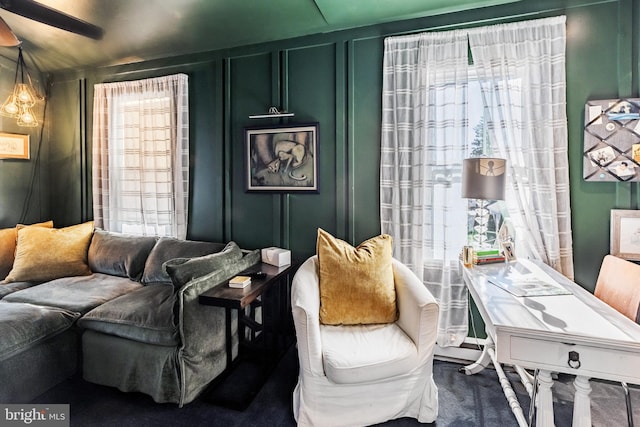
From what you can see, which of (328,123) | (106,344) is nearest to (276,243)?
(328,123)

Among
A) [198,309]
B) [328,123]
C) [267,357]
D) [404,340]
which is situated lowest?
[267,357]

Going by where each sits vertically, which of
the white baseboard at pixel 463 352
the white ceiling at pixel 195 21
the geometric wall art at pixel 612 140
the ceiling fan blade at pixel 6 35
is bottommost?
the white baseboard at pixel 463 352

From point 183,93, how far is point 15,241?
1976 mm

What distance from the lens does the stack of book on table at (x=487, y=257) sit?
2.02m

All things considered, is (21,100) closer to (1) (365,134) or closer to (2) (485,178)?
(1) (365,134)

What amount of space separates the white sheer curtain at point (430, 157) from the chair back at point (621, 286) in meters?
0.78

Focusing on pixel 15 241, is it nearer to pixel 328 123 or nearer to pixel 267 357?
pixel 267 357

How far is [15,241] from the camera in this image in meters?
2.75

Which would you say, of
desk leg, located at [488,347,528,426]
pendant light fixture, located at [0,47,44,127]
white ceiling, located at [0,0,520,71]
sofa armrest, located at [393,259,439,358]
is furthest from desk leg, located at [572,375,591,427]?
pendant light fixture, located at [0,47,44,127]

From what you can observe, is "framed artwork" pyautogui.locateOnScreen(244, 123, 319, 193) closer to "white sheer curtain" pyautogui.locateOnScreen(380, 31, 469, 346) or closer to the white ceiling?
"white sheer curtain" pyautogui.locateOnScreen(380, 31, 469, 346)

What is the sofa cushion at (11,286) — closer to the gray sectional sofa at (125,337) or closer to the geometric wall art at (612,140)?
the gray sectional sofa at (125,337)

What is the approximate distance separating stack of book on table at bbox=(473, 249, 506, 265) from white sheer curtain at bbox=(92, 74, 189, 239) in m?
2.48

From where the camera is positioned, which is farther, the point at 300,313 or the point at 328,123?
the point at 328,123

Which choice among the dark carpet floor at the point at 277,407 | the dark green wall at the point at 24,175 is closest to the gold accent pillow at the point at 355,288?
the dark carpet floor at the point at 277,407
